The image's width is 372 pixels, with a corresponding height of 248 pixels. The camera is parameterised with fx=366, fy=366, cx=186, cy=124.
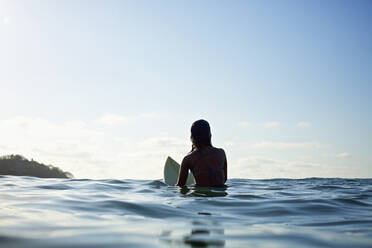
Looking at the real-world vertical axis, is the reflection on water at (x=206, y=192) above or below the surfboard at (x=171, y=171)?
below

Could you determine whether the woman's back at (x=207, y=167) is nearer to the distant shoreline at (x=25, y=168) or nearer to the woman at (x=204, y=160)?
the woman at (x=204, y=160)

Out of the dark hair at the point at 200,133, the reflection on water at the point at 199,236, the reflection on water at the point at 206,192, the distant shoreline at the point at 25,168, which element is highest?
the dark hair at the point at 200,133

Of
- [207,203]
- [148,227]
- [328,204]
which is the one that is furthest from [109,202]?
[328,204]

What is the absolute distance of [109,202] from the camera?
4.66 metres

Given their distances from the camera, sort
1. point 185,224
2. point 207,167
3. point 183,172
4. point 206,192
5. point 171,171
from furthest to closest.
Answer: point 171,171, point 183,172, point 207,167, point 206,192, point 185,224

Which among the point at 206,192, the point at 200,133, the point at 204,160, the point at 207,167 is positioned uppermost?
the point at 200,133

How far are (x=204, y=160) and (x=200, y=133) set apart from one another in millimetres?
487

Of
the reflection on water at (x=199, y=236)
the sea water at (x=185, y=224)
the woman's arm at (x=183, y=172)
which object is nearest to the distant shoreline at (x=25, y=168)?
the woman's arm at (x=183, y=172)

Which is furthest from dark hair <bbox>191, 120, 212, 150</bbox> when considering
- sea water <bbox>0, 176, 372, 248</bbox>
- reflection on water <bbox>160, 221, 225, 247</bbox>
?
reflection on water <bbox>160, 221, 225, 247</bbox>

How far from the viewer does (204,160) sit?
6.50 m

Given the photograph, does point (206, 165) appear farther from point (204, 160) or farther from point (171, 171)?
point (171, 171)

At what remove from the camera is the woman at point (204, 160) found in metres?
6.50

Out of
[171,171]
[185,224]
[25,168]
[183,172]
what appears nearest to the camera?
[185,224]

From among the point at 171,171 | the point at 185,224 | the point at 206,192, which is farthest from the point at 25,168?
the point at 185,224
